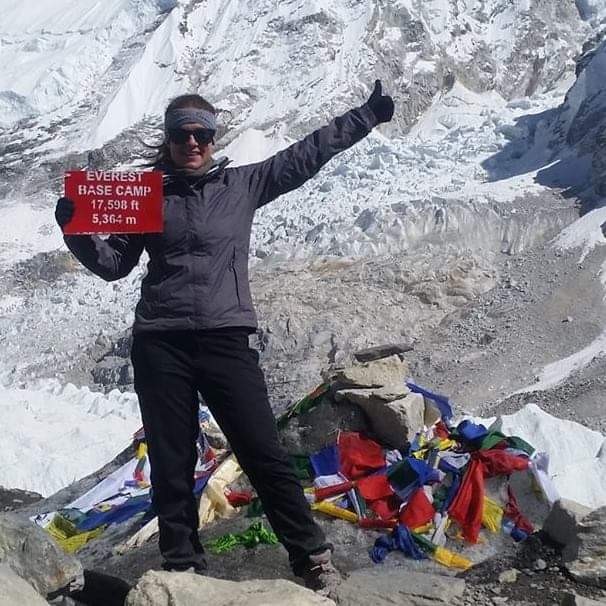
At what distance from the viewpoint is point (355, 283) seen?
56.0 ft

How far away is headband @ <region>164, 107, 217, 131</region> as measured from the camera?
255cm

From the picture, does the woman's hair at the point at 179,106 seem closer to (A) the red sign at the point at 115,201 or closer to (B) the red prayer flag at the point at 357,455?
(A) the red sign at the point at 115,201

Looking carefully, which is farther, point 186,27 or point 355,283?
point 186,27

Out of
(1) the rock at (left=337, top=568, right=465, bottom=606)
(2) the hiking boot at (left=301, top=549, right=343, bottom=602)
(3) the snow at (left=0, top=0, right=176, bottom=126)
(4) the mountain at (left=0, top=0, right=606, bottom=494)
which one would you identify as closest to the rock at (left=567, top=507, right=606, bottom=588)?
(1) the rock at (left=337, top=568, right=465, bottom=606)

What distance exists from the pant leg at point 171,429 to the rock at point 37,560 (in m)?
0.30

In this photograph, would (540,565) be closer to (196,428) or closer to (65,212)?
(196,428)

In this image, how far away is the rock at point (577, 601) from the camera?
2.23 meters

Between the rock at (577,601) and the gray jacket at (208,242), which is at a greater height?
the gray jacket at (208,242)

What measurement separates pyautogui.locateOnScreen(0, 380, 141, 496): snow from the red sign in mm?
6567

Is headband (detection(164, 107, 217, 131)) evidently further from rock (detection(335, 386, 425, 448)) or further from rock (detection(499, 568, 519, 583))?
rock (detection(335, 386, 425, 448))

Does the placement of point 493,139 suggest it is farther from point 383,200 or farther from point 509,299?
point 509,299

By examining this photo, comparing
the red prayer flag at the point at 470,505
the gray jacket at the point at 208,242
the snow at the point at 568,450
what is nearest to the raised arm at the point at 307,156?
the gray jacket at the point at 208,242

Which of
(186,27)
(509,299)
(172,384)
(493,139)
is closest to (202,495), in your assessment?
(172,384)

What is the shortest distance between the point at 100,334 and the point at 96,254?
1615 cm
